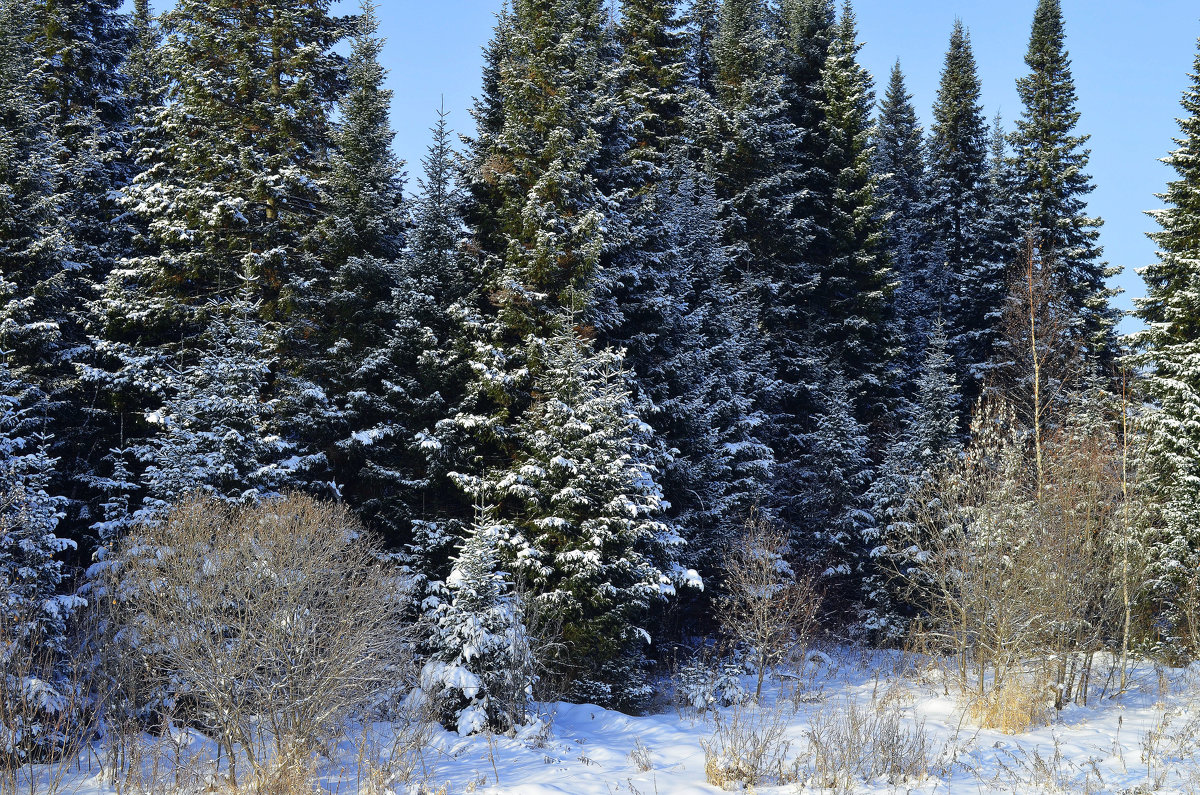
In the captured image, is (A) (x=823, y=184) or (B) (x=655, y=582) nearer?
(B) (x=655, y=582)

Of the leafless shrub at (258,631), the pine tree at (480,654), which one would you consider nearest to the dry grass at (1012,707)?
the pine tree at (480,654)

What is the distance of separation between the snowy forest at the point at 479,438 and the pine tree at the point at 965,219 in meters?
3.40

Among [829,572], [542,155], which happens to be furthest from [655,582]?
[542,155]

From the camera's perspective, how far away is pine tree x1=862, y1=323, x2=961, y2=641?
81.4 feet

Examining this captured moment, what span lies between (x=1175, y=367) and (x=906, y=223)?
15.6m

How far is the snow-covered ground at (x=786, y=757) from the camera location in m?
11.1

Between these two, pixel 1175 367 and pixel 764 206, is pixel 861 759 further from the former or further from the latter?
pixel 764 206

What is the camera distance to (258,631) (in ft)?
36.5

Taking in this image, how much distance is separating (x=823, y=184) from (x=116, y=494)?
1012 inches

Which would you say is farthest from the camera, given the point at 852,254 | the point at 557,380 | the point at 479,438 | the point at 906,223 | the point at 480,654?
the point at 906,223

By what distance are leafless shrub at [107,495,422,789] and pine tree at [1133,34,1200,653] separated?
732 inches

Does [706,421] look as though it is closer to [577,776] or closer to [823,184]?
[577,776]

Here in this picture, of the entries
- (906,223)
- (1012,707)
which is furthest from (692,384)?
(906,223)

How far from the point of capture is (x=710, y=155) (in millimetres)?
28922
